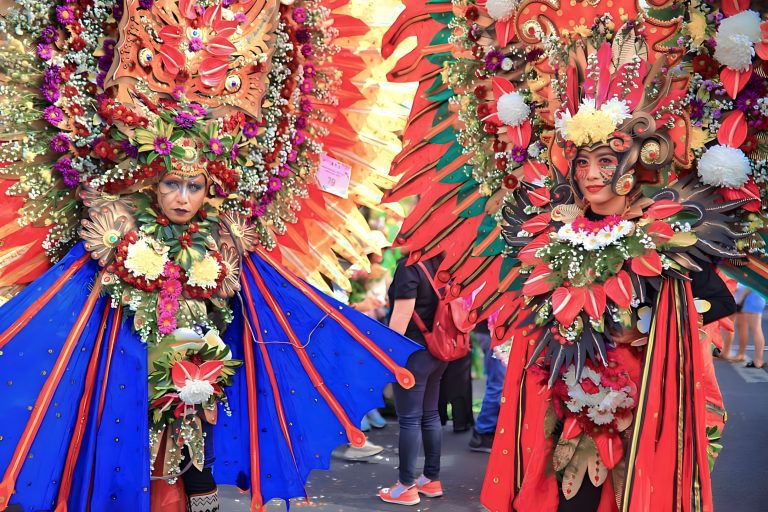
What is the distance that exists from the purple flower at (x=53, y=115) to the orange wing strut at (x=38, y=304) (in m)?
0.56

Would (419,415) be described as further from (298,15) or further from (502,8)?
(502,8)

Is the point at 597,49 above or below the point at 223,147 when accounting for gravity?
above

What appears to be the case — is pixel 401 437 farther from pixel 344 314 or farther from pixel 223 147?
pixel 223 147

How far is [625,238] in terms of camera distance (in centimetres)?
359

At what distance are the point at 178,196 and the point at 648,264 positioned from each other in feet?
6.22

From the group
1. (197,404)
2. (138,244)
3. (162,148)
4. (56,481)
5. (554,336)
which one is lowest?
(56,481)

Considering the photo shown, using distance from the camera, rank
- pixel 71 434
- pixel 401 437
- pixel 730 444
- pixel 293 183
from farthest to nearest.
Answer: pixel 730 444 < pixel 401 437 < pixel 293 183 < pixel 71 434

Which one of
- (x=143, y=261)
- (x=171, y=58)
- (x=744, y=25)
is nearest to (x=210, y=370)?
(x=143, y=261)

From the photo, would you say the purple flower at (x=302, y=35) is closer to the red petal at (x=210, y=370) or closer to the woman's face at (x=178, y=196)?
the woman's face at (x=178, y=196)

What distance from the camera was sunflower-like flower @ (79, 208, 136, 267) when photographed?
395 cm

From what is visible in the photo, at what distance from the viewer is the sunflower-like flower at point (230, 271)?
4172mm

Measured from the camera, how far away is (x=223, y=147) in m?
4.17

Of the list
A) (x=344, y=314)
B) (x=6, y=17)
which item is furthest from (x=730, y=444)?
(x=6, y=17)

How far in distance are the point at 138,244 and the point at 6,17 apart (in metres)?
1.03
